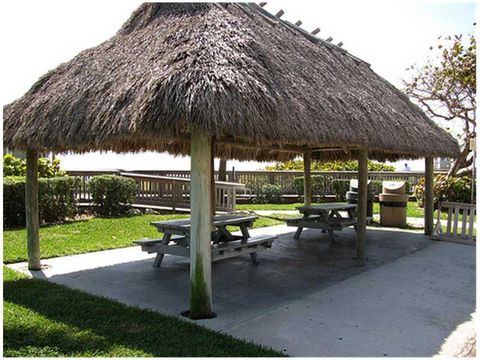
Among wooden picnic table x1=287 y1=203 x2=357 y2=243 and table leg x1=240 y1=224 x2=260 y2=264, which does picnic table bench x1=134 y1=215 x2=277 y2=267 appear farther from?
wooden picnic table x1=287 y1=203 x2=357 y2=243

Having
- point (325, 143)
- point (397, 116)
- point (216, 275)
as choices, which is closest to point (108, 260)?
point (216, 275)

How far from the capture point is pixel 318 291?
236 inches

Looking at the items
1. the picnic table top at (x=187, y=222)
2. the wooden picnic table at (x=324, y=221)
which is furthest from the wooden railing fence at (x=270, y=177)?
the picnic table top at (x=187, y=222)

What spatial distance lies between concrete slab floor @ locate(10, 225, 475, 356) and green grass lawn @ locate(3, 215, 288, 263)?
57cm

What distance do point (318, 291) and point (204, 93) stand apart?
3.25 meters

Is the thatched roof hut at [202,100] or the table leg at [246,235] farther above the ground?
the thatched roof hut at [202,100]

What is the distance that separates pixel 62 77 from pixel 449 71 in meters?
15.2

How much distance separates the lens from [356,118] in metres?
6.61

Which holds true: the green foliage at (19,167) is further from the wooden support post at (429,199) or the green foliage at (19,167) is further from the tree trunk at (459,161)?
the tree trunk at (459,161)

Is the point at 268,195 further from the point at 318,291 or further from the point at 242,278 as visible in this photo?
the point at 318,291

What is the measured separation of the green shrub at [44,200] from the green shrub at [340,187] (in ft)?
34.8

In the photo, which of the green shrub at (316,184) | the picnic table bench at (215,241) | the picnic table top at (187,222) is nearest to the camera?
the picnic table bench at (215,241)

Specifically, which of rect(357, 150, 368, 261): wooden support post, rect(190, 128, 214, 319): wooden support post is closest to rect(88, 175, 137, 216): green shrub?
rect(357, 150, 368, 261): wooden support post

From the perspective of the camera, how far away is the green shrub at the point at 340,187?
18406 mm
